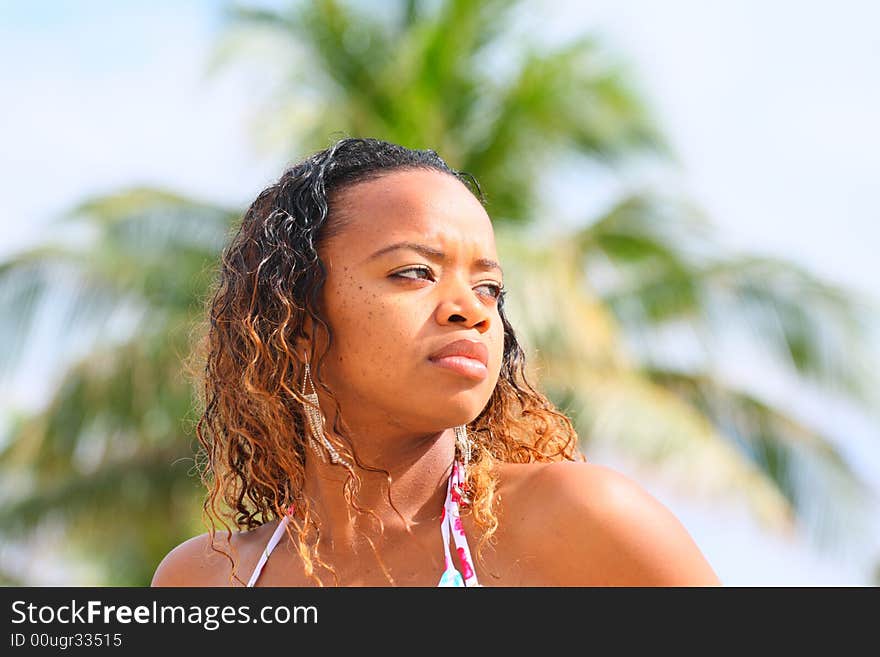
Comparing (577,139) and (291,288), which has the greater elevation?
(577,139)

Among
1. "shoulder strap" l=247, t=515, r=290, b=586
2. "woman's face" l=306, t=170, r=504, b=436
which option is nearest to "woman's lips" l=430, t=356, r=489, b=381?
"woman's face" l=306, t=170, r=504, b=436

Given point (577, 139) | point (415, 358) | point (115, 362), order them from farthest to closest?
1. point (577, 139)
2. point (115, 362)
3. point (415, 358)

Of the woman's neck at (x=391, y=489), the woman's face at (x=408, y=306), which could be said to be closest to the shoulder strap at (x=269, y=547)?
the woman's neck at (x=391, y=489)

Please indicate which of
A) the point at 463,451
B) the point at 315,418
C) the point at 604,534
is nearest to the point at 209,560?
the point at 315,418

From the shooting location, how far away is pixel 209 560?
11.7ft

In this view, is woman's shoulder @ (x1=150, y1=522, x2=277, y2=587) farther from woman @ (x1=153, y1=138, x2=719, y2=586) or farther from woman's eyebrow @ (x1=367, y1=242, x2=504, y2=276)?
woman's eyebrow @ (x1=367, y1=242, x2=504, y2=276)

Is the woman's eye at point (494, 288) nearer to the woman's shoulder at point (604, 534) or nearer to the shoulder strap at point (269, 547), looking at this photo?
the woman's shoulder at point (604, 534)

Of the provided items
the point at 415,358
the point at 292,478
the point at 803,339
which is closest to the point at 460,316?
the point at 415,358

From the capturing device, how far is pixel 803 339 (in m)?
14.2

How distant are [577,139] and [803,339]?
11.7 ft
